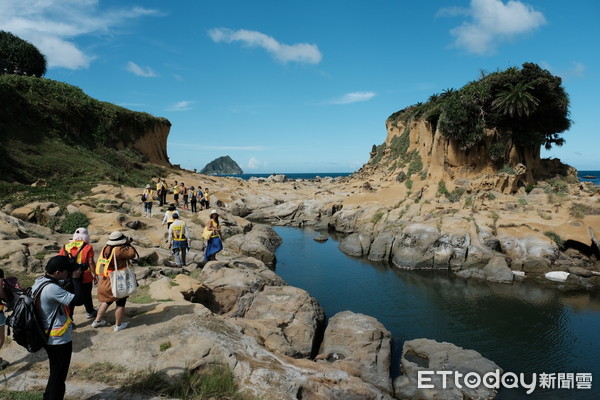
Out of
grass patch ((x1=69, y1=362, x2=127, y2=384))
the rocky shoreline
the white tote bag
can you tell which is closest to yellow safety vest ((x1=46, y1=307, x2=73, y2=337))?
grass patch ((x1=69, y1=362, x2=127, y2=384))

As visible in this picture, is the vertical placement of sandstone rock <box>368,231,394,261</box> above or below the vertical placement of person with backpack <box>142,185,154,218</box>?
below

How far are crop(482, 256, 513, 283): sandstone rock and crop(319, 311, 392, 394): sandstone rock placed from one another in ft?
42.9

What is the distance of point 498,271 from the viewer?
23250 millimetres

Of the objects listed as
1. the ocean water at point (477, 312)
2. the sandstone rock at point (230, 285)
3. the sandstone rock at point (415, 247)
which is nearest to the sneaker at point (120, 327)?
the sandstone rock at point (230, 285)

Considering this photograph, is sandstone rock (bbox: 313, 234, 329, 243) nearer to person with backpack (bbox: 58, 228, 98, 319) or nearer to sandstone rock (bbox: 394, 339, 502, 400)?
sandstone rock (bbox: 394, 339, 502, 400)

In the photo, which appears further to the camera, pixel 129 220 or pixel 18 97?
pixel 18 97

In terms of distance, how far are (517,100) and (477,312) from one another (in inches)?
919

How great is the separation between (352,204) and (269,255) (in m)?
19.4

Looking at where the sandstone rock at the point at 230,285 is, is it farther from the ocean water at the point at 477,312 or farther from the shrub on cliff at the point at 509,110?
the shrub on cliff at the point at 509,110

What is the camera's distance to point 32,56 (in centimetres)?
5728

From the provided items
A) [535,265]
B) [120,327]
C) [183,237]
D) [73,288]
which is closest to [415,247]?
[535,265]

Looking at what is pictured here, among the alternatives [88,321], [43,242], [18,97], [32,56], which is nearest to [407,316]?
[88,321]

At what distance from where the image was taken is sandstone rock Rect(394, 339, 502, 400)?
10.9 metres

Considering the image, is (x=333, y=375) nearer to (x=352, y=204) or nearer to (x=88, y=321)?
(x=88, y=321)
